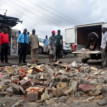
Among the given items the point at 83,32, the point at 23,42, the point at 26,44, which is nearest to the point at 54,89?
the point at 23,42

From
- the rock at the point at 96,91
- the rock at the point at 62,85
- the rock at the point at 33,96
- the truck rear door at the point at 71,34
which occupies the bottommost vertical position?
the rock at the point at 33,96

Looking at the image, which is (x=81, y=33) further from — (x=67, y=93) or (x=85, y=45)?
(x=67, y=93)

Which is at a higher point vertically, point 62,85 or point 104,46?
point 104,46

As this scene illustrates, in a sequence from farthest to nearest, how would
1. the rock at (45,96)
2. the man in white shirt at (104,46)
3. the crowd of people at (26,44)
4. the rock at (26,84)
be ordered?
1. the crowd of people at (26,44)
2. the man in white shirt at (104,46)
3. the rock at (26,84)
4. the rock at (45,96)

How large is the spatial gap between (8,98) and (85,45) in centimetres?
1160

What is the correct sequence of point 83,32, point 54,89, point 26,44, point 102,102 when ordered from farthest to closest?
point 83,32, point 26,44, point 54,89, point 102,102

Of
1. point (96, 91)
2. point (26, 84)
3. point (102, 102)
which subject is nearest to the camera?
point (102, 102)

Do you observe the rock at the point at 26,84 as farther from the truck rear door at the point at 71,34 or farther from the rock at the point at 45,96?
the truck rear door at the point at 71,34

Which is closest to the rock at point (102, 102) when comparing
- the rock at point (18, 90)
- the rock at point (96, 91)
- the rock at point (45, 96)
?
the rock at point (96, 91)

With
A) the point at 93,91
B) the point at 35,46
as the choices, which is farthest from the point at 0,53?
the point at 93,91

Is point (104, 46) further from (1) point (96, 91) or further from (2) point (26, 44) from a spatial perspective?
(1) point (96, 91)

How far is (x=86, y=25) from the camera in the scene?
18.5 metres

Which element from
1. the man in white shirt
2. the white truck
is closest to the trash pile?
the man in white shirt

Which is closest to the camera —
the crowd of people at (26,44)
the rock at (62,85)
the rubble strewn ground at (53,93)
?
the rubble strewn ground at (53,93)
